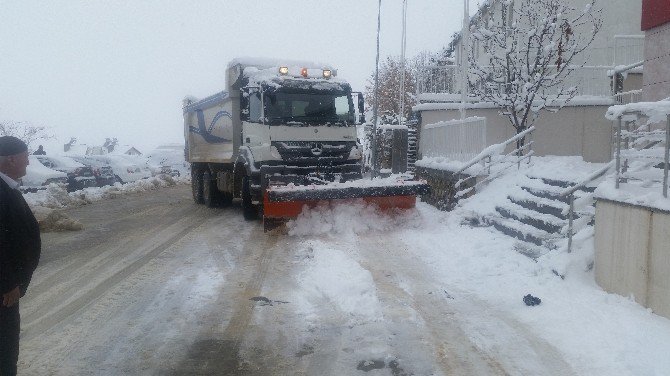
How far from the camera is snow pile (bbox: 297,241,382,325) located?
228 inches

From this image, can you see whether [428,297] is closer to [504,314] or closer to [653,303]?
[504,314]

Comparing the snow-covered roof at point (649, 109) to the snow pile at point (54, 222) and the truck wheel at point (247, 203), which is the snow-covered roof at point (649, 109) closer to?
the truck wheel at point (247, 203)

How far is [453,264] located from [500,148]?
4401 millimetres

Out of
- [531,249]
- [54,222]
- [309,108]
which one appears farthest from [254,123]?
[531,249]

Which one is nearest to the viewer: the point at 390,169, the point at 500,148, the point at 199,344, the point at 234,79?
the point at 199,344

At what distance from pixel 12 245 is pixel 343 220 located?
7595 millimetres

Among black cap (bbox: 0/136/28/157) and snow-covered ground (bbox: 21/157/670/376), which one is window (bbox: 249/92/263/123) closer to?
snow-covered ground (bbox: 21/157/670/376)

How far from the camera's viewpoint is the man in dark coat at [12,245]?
322 cm

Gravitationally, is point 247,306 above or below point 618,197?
below

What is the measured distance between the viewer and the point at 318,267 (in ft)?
25.1

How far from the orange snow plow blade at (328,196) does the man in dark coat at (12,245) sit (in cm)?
685

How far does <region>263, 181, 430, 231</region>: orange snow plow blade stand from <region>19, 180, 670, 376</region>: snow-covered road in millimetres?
768

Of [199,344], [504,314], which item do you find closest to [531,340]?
[504,314]

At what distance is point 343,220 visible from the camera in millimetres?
10539
